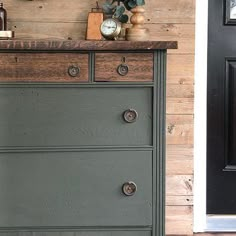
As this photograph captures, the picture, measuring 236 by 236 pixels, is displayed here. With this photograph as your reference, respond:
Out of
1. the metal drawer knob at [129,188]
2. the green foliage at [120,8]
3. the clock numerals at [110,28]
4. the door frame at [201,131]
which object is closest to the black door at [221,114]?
the door frame at [201,131]

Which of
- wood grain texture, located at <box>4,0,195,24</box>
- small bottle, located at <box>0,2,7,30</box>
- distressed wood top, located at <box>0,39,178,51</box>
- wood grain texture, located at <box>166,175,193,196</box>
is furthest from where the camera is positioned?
wood grain texture, located at <box>166,175,193,196</box>

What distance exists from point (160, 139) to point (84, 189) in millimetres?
373

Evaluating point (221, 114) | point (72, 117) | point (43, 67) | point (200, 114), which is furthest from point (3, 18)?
point (221, 114)

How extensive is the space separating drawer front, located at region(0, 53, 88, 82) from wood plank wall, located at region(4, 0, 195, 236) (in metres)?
0.64

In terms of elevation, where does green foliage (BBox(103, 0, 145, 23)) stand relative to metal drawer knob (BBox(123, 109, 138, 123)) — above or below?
above

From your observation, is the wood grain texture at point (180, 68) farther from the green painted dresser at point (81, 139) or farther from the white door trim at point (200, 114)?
the green painted dresser at point (81, 139)

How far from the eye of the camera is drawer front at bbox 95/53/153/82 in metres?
1.93

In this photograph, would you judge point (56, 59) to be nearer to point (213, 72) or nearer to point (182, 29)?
point (182, 29)

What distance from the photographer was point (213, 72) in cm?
269

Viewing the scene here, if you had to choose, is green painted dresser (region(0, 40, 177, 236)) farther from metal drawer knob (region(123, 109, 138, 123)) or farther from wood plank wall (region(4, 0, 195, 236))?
wood plank wall (region(4, 0, 195, 236))

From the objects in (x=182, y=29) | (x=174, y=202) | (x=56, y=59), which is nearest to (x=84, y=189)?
(x=56, y=59)

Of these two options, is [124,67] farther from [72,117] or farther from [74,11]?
[74,11]

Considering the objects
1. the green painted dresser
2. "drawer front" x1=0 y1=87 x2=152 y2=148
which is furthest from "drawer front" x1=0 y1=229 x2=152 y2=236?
"drawer front" x1=0 y1=87 x2=152 y2=148

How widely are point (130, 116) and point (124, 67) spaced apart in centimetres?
20
